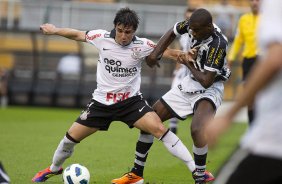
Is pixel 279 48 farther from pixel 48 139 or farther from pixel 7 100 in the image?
pixel 7 100

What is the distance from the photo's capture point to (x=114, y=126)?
739 inches

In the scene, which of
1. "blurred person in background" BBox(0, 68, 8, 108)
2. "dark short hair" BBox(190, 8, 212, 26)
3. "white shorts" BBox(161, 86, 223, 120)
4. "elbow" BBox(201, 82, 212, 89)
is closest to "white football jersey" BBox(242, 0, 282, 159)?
"dark short hair" BBox(190, 8, 212, 26)

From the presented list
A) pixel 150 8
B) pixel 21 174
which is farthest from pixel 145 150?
pixel 150 8

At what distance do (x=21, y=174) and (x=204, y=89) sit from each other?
8.88 ft

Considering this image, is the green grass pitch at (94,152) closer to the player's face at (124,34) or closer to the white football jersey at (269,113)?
the player's face at (124,34)

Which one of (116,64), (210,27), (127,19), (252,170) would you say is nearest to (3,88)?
(116,64)

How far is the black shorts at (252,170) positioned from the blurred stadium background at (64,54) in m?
18.8

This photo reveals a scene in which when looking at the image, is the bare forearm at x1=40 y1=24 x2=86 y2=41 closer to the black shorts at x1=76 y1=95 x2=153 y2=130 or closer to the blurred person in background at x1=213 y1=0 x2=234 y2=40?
the black shorts at x1=76 y1=95 x2=153 y2=130

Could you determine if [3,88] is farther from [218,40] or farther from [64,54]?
[218,40]

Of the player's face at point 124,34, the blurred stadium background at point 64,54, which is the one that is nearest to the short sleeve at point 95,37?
the player's face at point 124,34

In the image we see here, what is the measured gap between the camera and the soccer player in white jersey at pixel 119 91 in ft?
29.2

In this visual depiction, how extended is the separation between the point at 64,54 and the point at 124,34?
1555 centimetres

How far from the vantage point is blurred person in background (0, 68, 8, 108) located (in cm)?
2392

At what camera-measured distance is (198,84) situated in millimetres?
9367
